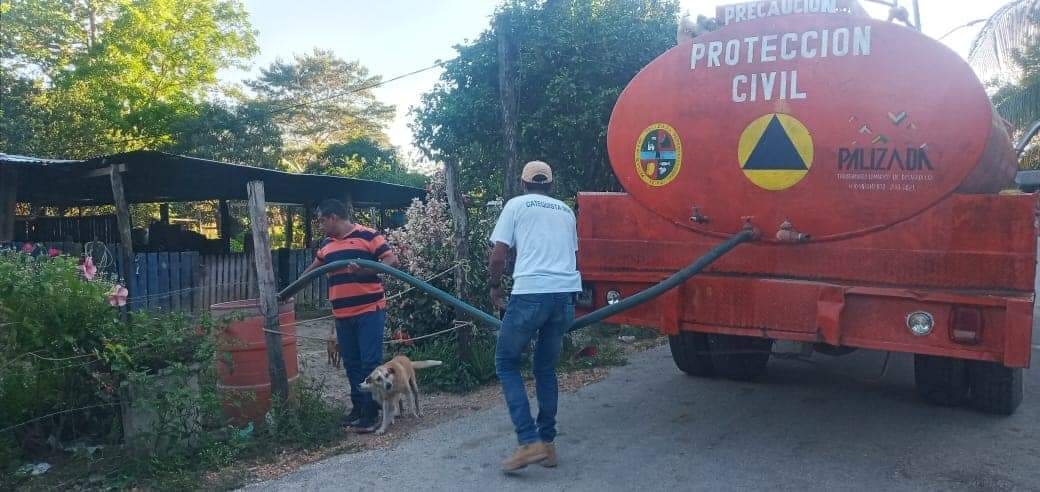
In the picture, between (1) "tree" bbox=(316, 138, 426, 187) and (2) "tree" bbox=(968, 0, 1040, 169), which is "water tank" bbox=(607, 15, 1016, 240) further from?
(1) "tree" bbox=(316, 138, 426, 187)

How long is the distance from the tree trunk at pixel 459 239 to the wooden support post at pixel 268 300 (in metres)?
1.97

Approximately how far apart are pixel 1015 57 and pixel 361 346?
16.3 metres

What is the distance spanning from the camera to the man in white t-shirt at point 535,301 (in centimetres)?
427

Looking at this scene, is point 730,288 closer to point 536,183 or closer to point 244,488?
point 536,183

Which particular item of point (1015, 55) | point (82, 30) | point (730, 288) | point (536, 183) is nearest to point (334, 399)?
point (536, 183)

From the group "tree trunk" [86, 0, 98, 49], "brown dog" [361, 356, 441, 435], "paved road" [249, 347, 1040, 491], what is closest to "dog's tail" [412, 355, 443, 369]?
"brown dog" [361, 356, 441, 435]

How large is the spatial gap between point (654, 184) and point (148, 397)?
3.32m

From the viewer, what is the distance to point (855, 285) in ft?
14.0

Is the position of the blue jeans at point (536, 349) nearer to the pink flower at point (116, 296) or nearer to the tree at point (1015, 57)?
the pink flower at point (116, 296)

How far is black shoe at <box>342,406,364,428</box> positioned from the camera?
17.9 feet

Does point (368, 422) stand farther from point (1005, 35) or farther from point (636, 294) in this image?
point (1005, 35)

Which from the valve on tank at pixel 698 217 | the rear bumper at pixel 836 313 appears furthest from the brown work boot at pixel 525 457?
the valve on tank at pixel 698 217

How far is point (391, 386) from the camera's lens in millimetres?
5254

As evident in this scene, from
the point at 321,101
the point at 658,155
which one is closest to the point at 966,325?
the point at 658,155
